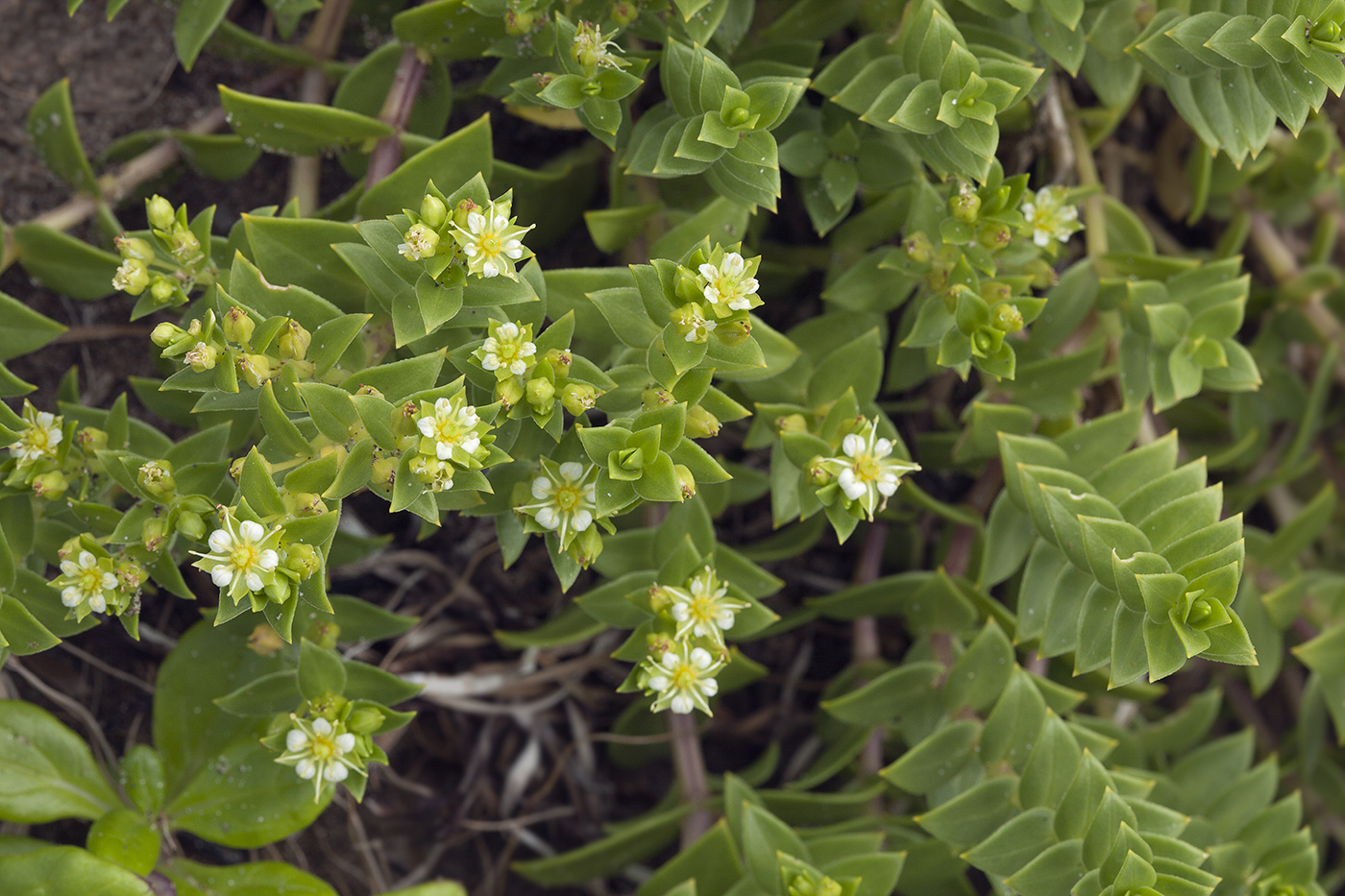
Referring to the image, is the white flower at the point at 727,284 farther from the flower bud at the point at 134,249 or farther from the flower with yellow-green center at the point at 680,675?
the flower bud at the point at 134,249

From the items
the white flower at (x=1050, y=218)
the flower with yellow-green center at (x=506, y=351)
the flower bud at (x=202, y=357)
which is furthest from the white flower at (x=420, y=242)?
the white flower at (x=1050, y=218)

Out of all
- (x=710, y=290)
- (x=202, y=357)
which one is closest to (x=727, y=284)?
(x=710, y=290)

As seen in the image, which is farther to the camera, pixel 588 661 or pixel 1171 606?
pixel 588 661

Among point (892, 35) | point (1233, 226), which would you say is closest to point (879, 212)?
point (892, 35)

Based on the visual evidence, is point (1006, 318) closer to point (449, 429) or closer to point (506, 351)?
point (506, 351)

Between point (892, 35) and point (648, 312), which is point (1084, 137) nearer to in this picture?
point (892, 35)

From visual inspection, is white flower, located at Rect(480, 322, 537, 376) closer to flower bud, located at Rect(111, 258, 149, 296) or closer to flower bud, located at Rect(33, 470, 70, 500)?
flower bud, located at Rect(111, 258, 149, 296)
